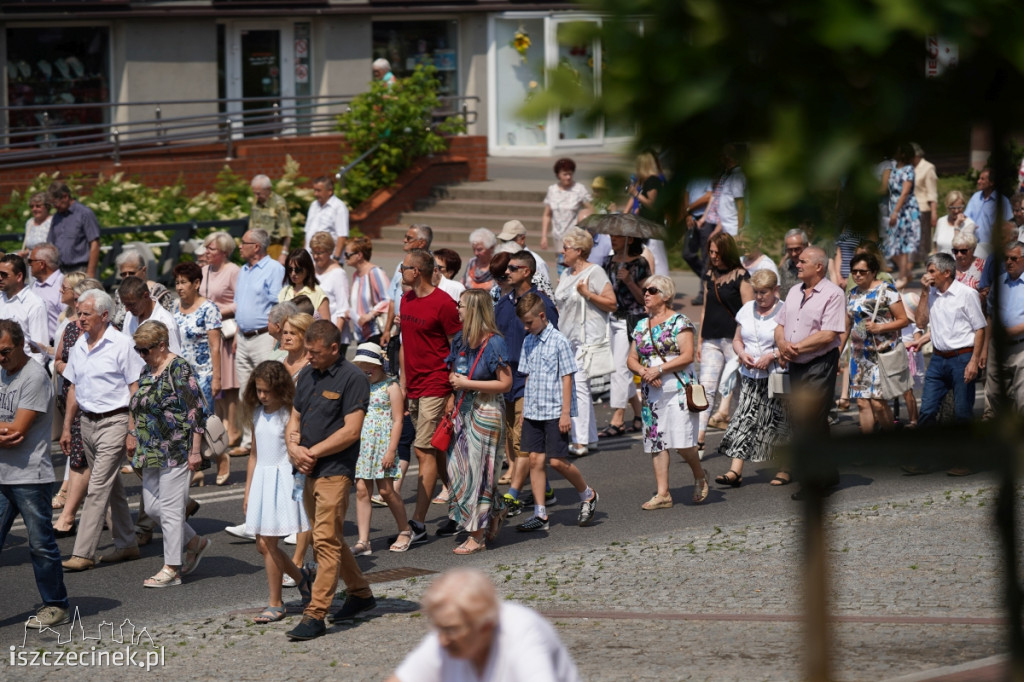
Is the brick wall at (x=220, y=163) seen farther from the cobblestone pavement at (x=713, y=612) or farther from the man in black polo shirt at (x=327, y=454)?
the cobblestone pavement at (x=713, y=612)

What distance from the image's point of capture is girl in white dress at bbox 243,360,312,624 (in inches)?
321

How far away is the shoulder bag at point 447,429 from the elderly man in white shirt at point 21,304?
12.5 feet

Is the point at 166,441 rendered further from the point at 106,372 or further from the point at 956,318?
the point at 956,318

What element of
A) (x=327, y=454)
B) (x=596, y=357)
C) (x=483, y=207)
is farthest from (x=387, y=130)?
(x=327, y=454)

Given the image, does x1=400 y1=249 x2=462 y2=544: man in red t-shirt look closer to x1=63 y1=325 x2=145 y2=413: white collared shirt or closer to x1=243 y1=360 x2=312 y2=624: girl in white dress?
x1=243 y1=360 x2=312 y2=624: girl in white dress

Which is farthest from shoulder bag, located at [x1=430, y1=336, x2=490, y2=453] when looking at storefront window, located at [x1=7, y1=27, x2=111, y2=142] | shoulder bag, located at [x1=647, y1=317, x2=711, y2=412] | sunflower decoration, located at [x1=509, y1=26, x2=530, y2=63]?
sunflower decoration, located at [x1=509, y1=26, x2=530, y2=63]

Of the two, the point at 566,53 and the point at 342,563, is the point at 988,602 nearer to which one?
the point at 342,563

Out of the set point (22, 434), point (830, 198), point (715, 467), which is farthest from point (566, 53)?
point (715, 467)

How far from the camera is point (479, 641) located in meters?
4.59

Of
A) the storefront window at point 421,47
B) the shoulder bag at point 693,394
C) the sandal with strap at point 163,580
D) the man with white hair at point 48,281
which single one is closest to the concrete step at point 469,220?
the storefront window at point 421,47

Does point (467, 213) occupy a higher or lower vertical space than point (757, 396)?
higher

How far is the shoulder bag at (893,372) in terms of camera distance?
11.6 meters

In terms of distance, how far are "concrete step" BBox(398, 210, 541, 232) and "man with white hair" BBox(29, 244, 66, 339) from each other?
10865 millimetres

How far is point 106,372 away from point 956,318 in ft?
21.0
